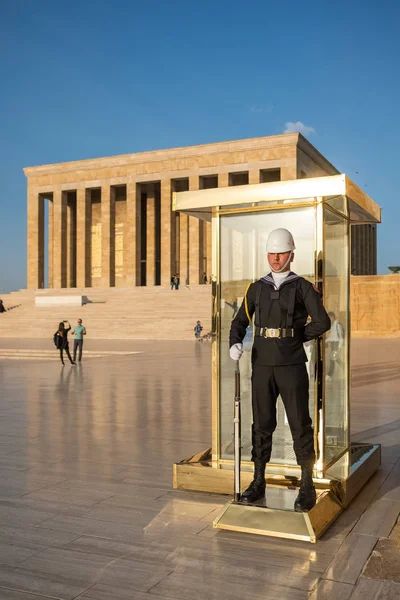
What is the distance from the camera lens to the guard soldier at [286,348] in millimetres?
3938

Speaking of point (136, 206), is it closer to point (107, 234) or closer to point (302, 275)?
point (107, 234)

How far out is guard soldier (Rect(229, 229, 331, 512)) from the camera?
3938mm

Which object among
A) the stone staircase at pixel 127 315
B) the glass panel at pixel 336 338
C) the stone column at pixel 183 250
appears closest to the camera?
the glass panel at pixel 336 338

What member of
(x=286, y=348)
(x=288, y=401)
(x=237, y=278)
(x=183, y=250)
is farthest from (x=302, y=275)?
(x=183, y=250)

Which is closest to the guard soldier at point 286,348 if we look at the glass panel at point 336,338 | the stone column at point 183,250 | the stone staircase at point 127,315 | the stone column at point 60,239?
the glass panel at point 336,338

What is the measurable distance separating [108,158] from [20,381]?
3591 centimetres

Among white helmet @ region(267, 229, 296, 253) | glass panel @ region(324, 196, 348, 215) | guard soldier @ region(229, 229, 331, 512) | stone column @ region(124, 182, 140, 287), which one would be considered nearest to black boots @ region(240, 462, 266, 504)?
guard soldier @ region(229, 229, 331, 512)

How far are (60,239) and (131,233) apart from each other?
6.47 m

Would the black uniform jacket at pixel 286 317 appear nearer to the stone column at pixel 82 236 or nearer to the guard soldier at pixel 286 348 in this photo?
the guard soldier at pixel 286 348

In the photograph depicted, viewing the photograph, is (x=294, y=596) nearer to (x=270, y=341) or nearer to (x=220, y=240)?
(x=270, y=341)

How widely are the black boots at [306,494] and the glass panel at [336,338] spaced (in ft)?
2.03

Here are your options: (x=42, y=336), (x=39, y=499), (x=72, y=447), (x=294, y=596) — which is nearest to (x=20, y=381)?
(x=72, y=447)

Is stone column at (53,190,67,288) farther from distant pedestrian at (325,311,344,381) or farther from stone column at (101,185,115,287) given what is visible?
distant pedestrian at (325,311,344,381)

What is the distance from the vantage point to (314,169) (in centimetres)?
4481
